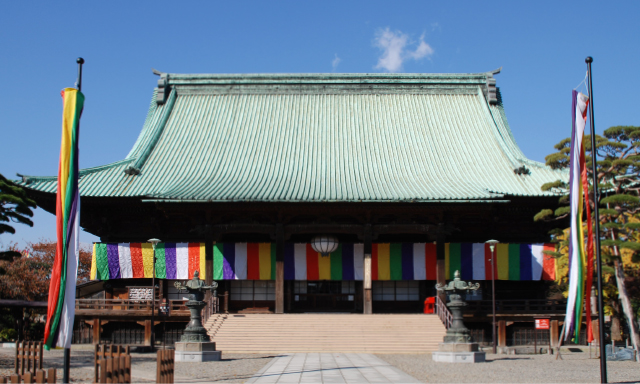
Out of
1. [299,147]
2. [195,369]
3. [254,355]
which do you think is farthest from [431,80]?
[195,369]

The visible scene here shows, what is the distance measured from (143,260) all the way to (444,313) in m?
12.0

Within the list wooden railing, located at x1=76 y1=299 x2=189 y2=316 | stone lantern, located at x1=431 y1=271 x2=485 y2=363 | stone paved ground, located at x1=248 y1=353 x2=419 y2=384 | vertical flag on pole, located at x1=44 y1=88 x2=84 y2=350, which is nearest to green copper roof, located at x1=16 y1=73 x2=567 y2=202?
wooden railing, located at x1=76 y1=299 x2=189 y2=316

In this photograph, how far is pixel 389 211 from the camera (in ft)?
71.8

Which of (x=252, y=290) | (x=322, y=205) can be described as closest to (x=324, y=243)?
(x=322, y=205)

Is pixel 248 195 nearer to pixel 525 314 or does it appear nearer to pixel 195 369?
pixel 195 369

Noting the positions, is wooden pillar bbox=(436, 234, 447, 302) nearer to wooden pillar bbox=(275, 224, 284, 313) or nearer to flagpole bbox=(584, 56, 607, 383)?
wooden pillar bbox=(275, 224, 284, 313)

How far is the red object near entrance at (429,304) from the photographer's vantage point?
884 inches

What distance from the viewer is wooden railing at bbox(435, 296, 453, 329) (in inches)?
773

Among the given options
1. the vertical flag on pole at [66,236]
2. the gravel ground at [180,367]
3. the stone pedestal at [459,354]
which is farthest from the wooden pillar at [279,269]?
the vertical flag on pole at [66,236]

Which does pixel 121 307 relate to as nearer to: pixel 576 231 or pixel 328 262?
pixel 328 262

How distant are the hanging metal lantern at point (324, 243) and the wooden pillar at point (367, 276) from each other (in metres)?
1.22

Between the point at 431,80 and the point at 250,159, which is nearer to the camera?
the point at 250,159

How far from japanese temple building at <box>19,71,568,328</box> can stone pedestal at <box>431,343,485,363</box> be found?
5.63 meters

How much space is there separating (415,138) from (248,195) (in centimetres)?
952
